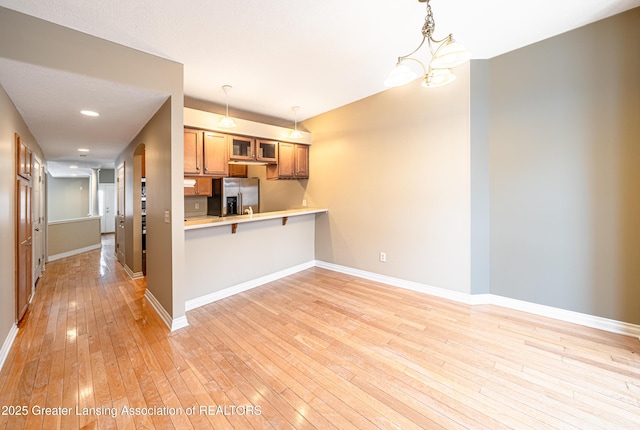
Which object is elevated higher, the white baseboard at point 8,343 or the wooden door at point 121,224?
the wooden door at point 121,224

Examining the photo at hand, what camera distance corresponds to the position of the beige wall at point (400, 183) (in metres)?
3.18

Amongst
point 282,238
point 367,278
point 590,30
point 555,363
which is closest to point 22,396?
point 282,238

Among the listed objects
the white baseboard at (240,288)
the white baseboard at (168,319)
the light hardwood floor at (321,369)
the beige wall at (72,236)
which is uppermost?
the beige wall at (72,236)

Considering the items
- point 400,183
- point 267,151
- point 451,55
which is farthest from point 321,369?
point 267,151

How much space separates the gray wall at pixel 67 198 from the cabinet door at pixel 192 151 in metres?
9.18

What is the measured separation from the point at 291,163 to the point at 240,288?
7.50 ft

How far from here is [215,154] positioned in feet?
11.7

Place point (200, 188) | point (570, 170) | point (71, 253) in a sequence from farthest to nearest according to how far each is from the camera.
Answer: point (71, 253) → point (200, 188) → point (570, 170)

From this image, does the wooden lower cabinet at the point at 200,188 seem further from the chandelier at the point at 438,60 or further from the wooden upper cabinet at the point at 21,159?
the chandelier at the point at 438,60

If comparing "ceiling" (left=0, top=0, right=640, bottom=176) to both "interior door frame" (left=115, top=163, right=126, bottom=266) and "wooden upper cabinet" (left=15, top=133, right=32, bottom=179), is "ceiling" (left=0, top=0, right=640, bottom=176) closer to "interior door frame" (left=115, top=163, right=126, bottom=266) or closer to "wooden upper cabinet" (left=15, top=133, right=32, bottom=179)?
"wooden upper cabinet" (left=15, top=133, right=32, bottom=179)

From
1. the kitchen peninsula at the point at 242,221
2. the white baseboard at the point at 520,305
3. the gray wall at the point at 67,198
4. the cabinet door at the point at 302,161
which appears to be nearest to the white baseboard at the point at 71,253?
the kitchen peninsula at the point at 242,221

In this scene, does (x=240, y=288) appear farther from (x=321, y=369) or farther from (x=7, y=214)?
(x=7, y=214)

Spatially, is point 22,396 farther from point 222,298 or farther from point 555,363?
point 555,363

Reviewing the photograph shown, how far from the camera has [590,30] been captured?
8.04 ft
